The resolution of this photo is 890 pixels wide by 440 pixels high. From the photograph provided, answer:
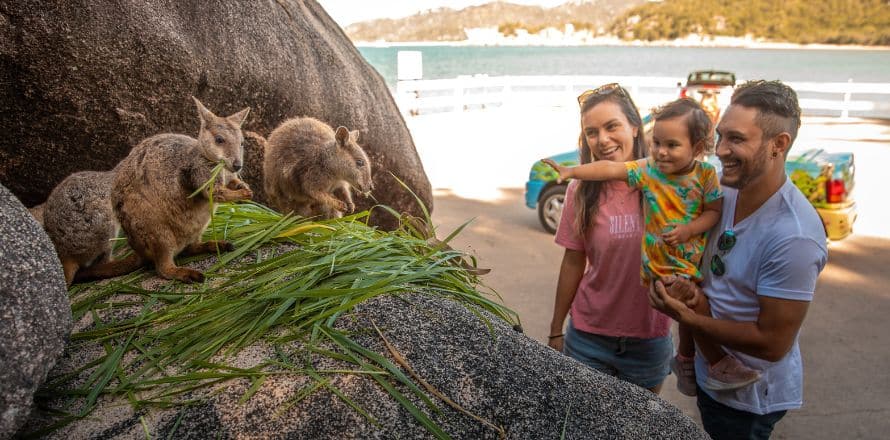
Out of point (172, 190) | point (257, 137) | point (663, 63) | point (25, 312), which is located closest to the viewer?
point (25, 312)

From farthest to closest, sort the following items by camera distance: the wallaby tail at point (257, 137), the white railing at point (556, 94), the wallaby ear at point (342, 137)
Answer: the white railing at point (556, 94) < the wallaby tail at point (257, 137) < the wallaby ear at point (342, 137)

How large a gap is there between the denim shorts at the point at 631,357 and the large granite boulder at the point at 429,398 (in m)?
0.75

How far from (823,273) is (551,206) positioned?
3.28 metres

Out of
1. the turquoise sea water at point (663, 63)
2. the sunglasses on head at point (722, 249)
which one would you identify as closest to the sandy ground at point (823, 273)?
the sunglasses on head at point (722, 249)

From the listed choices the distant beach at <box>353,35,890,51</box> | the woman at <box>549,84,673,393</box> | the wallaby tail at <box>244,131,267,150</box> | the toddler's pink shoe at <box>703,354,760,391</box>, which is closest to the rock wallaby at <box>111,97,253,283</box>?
the wallaby tail at <box>244,131,267,150</box>

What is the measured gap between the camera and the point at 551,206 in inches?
334

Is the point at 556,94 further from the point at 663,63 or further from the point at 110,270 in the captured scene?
the point at 663,63

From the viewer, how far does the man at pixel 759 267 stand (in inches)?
91.1

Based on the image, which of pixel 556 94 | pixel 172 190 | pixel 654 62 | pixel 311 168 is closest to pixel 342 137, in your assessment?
pixel 311 168

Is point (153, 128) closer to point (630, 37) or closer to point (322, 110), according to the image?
point (322, 110)

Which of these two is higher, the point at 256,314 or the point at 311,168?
the point at 311,168

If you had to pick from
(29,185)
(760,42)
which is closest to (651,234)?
(29,185)

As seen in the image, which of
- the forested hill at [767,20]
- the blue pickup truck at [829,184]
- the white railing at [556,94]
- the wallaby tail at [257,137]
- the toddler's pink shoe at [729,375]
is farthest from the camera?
the forested hill at [767,20]

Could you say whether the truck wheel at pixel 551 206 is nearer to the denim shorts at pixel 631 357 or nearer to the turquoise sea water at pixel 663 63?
the denim shorts at pixel 631 357
